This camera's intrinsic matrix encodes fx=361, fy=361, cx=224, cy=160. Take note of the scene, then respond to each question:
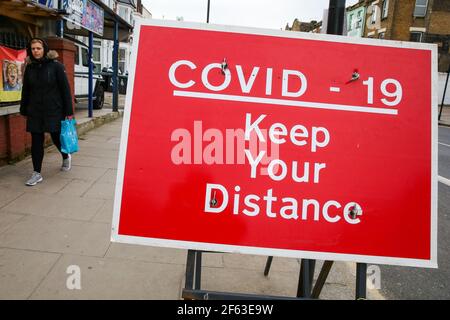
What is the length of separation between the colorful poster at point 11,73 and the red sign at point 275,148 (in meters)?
4.60

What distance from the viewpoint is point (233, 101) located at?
1.81 m

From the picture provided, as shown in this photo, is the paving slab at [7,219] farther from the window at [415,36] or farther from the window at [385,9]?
the window at [385,9]

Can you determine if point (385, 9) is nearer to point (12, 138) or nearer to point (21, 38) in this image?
point (21, 38)

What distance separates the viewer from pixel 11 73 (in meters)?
5.58

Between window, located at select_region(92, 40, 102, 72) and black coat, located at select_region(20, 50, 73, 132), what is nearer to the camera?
black coat, located at select_region(20, 50, 73, 132)

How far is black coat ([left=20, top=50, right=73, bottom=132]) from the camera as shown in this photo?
14.9ft

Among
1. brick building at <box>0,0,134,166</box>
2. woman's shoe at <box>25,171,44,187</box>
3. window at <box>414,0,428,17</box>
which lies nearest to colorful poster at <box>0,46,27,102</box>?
brick building at <box>0,0,134,166</box>

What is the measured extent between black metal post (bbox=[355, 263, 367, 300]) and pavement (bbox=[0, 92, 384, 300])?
108 centimetres

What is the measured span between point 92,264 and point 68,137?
2499 mm

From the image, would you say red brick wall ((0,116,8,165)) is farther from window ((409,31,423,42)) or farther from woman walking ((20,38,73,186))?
window ((409,31,423,42))

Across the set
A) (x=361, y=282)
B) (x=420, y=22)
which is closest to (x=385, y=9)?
(x=420, y=22)

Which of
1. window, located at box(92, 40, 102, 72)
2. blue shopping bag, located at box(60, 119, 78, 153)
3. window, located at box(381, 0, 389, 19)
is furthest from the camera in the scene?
window, located at box(92, 40, 102, 72)
